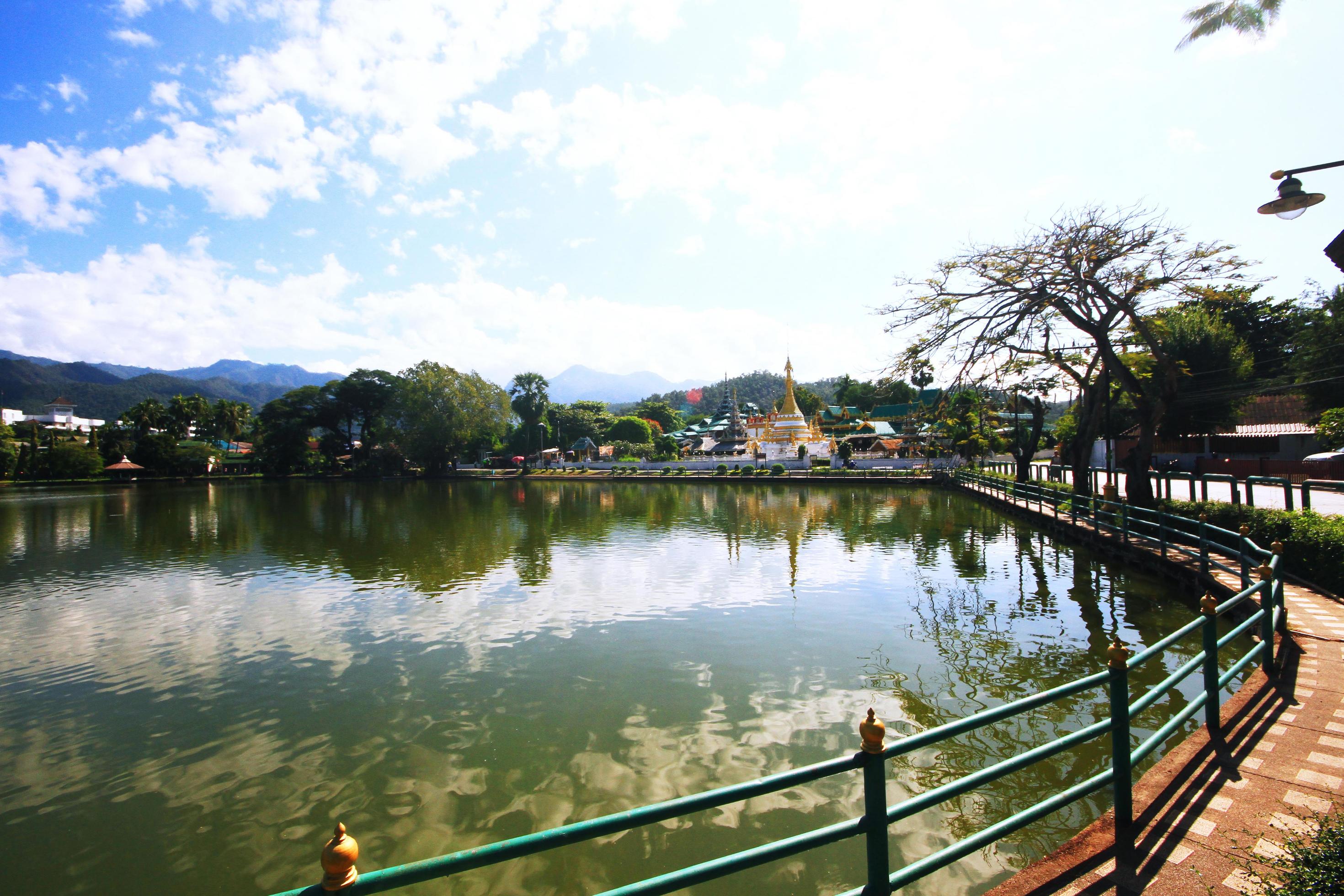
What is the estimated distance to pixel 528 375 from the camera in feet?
257

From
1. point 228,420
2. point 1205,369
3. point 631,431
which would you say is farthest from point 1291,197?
point 228,420

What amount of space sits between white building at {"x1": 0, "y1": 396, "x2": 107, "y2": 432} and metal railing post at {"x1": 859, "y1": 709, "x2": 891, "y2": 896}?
113m

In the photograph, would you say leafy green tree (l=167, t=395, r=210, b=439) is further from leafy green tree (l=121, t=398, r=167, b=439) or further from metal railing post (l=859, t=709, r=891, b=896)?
metal railing post (l=859, t=709, r=891, b=896)

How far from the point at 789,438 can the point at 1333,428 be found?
4317cm

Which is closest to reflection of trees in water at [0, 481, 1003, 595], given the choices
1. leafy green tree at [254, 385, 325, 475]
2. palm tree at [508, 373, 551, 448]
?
leafy green tree at [254, 385, 325, 475]

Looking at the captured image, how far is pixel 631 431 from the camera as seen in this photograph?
85125 millimetres

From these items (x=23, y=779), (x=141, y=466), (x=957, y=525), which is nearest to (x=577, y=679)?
(x=23, y=779)

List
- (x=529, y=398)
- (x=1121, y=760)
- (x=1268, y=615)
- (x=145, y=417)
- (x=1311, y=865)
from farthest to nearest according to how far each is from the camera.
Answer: (x=529, y=398), (x=145, y=417), (x=1268, y=615), (x=1121, y=760), (x=1311, y=865)

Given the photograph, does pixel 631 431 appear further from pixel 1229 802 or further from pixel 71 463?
pixel 1229 802

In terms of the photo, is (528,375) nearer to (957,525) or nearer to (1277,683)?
(957,525)

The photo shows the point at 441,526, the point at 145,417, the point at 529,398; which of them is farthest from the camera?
the point at 529,398

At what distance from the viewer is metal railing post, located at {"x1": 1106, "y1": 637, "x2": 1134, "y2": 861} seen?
3.16m

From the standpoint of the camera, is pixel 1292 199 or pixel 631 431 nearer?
pixel 1292 199

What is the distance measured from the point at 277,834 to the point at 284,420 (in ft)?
239
